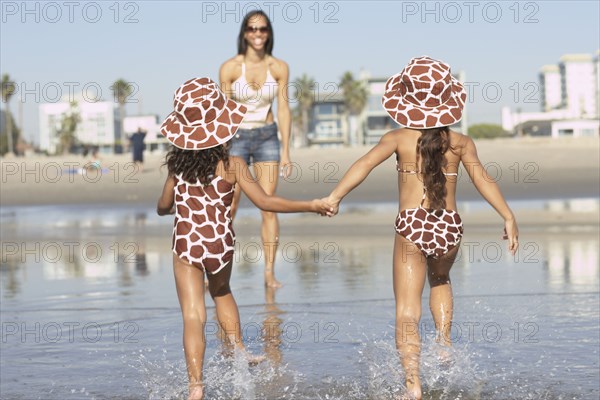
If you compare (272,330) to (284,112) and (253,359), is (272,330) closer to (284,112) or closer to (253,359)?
(253,359)

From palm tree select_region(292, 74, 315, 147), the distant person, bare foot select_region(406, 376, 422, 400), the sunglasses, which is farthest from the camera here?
palm tree select_region(292, 74, 315, 147)

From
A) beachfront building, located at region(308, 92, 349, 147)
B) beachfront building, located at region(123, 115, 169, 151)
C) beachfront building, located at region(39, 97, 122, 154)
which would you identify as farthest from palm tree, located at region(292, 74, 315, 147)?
beachfront building, located at region(39, 97, 122, 154)

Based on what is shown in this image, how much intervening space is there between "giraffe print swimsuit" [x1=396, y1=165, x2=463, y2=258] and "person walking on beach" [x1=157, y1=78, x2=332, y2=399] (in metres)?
0.37

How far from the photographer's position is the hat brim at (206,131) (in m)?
4.71

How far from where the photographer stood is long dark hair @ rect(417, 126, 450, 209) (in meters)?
4.72

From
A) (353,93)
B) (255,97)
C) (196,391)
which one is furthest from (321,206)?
(353,93)

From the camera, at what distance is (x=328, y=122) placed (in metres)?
114

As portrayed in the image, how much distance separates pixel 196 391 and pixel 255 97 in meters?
3.46

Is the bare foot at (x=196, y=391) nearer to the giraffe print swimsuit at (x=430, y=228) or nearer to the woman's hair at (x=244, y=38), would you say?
the giraffe print swimsuit at (x=430, y=228)

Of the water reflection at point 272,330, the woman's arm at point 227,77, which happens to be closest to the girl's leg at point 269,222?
the water reflection at point 272,330

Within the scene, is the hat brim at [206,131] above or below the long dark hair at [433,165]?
above

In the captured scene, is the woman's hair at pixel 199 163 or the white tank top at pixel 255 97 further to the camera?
the white tank top at pixel 255 97

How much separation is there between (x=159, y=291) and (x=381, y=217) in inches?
267

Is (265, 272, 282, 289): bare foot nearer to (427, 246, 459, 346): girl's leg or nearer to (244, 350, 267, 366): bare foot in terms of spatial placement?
(244, 350, 267, 366): bare foot
